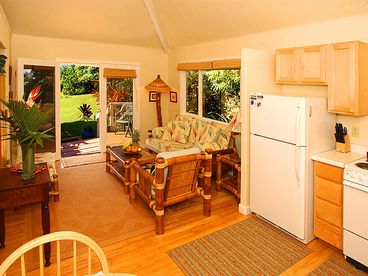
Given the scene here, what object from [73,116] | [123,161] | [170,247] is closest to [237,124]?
[123,161]

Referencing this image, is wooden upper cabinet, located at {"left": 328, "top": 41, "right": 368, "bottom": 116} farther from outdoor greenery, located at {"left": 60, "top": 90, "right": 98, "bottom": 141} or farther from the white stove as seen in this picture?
outdoor greenery, located at {"left": 60, "top": 90, "right": 98, "bottom": 141}

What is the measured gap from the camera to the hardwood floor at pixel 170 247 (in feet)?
7.91

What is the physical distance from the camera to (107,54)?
20.4ft

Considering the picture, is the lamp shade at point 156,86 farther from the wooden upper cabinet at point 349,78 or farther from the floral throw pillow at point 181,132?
the wooden upper cabinet at point 349,78

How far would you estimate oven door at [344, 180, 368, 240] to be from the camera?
2.29 m

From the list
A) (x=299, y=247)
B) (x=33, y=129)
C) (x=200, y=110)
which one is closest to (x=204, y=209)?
(x=299, y=247)

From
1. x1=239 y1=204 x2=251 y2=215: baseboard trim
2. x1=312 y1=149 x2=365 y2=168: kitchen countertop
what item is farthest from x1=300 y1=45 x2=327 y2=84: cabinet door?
x1=239 y1=204 x2=251 y2=215: baseboard trim

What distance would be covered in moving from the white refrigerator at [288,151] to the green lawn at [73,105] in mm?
6704

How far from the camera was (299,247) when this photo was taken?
2.75 m

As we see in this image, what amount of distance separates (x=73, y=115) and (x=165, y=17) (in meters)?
4.73

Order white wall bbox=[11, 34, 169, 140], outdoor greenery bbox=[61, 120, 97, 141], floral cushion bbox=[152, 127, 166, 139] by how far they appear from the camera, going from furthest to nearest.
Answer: outdoor greenery bbox=[61, 120, 97, 141] → floral cushion bbox=[152, 127, 166, 139] → white wall bbox=[11, 34, 169, 140]

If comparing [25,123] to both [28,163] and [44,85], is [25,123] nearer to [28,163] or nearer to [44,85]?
[28,163]

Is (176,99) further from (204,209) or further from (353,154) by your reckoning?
(353,154)

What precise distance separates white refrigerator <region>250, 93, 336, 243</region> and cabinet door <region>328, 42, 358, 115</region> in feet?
0.44
